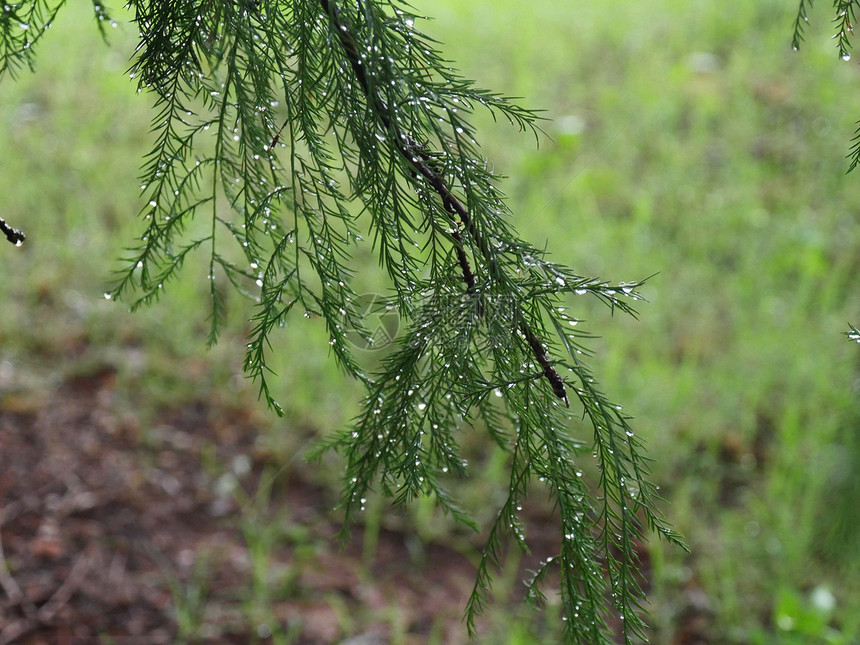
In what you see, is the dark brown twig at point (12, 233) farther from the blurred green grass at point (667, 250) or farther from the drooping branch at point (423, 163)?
the blurred green grass at point (667, 250)

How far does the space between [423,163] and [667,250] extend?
3822 mm

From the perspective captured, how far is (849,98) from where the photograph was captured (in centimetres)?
550

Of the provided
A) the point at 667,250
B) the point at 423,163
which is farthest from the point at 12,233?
the point at 667,250

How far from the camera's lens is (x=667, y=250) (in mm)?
4605

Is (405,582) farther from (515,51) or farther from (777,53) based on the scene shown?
(777,53)

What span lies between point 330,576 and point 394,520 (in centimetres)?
41

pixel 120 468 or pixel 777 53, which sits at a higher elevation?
pixel 777 53

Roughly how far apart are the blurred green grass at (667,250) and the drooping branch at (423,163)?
1.64 m

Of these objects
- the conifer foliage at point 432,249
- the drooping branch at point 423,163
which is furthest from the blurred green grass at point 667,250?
the drooping branch at point 423,163

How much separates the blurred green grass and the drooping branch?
164 centimetres

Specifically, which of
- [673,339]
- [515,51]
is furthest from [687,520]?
[515,51]

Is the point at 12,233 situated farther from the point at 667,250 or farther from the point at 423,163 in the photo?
the point at 667,250

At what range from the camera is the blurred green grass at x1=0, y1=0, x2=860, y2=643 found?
329 cm

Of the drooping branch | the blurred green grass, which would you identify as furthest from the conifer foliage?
the blurred green grass
